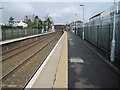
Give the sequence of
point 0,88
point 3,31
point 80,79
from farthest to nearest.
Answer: point 3,31
point 80,79
point 0,88

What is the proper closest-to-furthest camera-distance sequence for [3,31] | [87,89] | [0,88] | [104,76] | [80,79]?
[87,89] < [0,88] < [80,79] < [104,76] < [3,31]

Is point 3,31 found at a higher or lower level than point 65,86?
higher

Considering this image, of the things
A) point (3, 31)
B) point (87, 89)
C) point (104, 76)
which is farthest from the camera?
point (3, 31)

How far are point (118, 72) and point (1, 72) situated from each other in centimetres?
604

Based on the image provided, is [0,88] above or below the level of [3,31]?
below

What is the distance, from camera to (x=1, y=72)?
895 centimetres

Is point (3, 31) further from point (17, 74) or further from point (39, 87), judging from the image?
point (39, 87)

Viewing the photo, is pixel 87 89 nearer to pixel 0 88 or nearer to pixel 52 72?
pixel 52 72

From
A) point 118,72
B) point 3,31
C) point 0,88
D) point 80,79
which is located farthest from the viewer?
point 3,31

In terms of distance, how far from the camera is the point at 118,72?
7.97 meters

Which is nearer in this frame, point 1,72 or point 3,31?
point 1,72

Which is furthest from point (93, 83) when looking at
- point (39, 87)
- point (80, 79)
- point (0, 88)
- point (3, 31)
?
point (3, 31)

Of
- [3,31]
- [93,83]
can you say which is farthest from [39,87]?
[3,31]

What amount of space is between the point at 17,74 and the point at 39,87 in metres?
3.02
